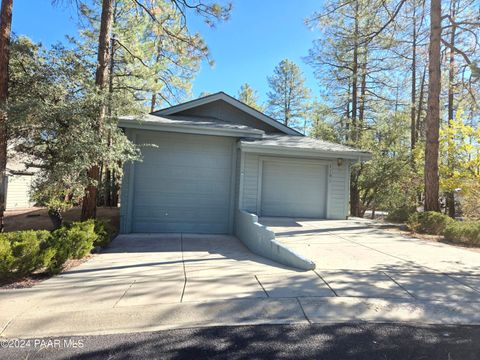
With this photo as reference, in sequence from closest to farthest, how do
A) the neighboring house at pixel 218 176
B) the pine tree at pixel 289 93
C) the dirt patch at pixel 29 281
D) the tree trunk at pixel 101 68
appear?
the dirt patch at pixel 29 281 → the tree trunk at pixel 101 68 → the neighboring house at pixel 218 176 → the pine tree at pixel 289 93

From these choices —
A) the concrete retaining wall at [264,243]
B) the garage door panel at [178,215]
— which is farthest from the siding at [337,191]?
the garage door panel at [178,215]

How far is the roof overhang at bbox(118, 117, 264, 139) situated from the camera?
27.9 feet

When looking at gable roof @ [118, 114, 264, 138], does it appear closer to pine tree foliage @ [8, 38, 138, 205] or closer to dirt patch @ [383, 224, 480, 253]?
pine tree foliage @ [8, 38, 138, 205]

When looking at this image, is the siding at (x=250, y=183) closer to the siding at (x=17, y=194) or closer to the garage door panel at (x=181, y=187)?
the garage door panel at (x=181, y=187)

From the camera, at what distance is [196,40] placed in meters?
9.92

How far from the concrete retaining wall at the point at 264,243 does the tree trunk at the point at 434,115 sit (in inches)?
261

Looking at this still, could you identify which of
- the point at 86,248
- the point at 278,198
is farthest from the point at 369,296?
the point at 278,198

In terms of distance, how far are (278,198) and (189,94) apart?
378 inches

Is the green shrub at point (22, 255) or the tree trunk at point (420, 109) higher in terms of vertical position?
the tree trunk at point (420, 109)

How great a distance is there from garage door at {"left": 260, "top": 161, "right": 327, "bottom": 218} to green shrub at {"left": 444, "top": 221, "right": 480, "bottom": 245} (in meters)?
3.69

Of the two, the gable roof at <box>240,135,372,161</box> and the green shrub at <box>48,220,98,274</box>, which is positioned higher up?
the gable roof at <box>240,135,372,161</box>

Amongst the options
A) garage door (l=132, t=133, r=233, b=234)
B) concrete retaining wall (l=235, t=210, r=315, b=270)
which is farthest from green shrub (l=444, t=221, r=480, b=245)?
garage door (l=132, t=133, r=233, b=234)

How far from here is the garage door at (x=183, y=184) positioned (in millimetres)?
9406

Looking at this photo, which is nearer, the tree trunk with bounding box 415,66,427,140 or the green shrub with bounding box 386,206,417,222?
the green shrub with bounding box 386,206,417,222
